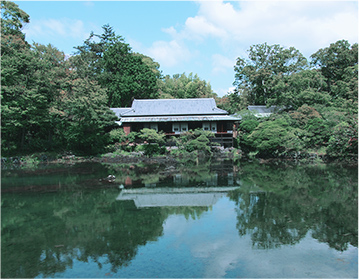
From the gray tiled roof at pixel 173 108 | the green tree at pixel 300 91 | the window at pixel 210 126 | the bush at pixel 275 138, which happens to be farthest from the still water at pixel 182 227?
the green tree at pixel 300 91

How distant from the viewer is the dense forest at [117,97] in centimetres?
2014

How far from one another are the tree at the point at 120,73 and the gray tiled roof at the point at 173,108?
4.97 m

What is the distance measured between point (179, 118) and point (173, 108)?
2103 mm

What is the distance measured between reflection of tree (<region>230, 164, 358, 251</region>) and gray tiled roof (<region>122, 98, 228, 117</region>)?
44.5 ft

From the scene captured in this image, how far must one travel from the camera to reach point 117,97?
33188 mm

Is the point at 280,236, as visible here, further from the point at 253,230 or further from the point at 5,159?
the point at 5,159

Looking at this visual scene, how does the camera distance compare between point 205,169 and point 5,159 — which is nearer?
point 205,169

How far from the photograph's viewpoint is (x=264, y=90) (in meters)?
33.5

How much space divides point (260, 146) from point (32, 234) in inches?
667

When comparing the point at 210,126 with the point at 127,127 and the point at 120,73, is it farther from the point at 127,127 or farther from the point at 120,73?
the point at 120,73

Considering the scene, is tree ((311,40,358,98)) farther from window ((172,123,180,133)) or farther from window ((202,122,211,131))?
window ((172,123,180,133))

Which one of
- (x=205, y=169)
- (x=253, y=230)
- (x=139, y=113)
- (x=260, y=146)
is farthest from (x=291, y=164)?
(x=139, y=113)

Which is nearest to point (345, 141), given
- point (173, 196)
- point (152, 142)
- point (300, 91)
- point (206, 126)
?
point (300, 91)

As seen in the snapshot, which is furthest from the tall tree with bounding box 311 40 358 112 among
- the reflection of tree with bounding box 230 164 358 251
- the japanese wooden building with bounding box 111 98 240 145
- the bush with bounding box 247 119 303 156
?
the reflection of tree with bounding box 230 164 358 251
